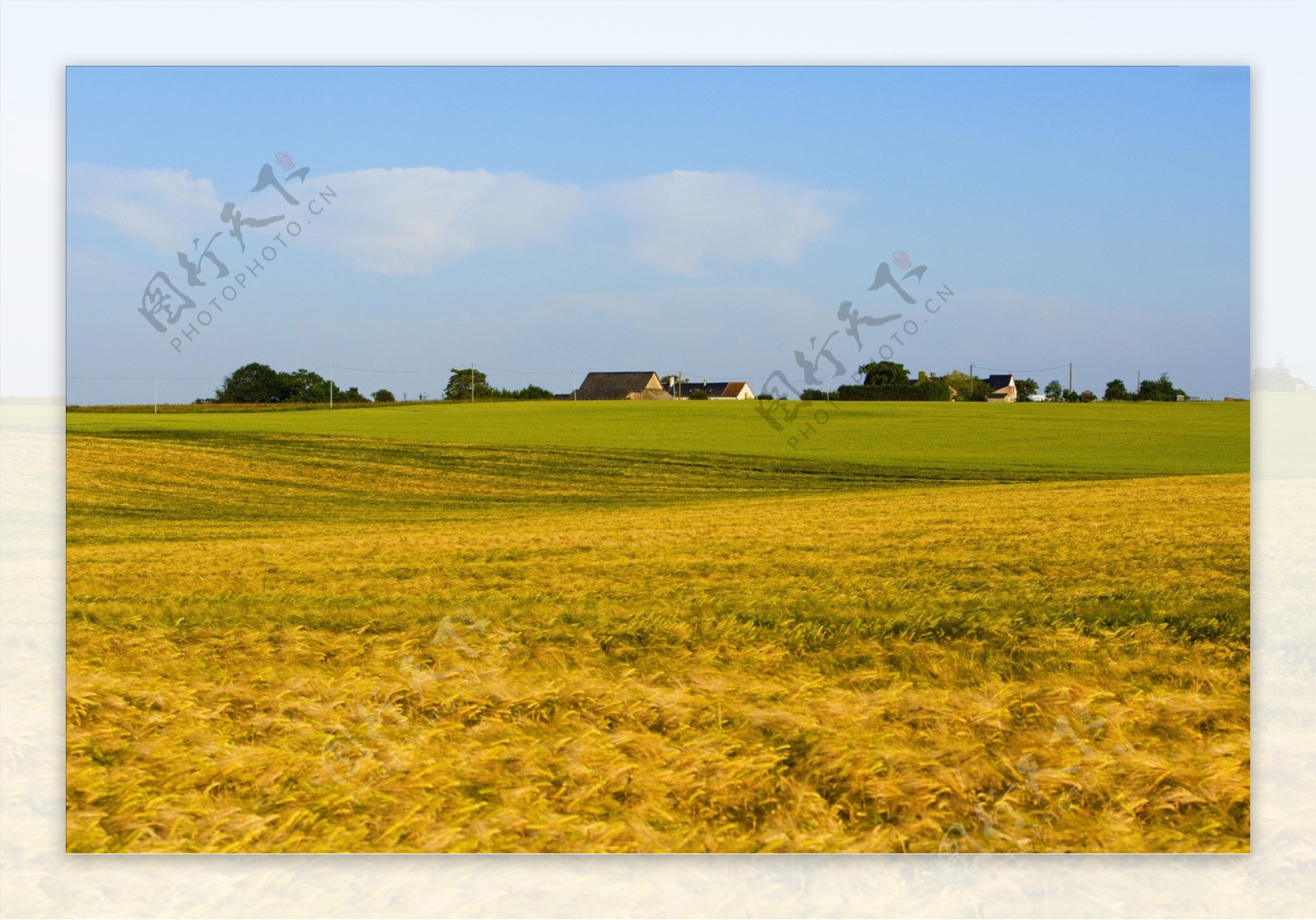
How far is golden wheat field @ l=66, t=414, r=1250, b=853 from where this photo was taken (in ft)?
14.9

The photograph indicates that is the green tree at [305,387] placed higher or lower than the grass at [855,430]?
higher

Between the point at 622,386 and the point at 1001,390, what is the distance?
8.33 meters

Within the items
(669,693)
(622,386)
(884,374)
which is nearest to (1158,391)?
(884,374)

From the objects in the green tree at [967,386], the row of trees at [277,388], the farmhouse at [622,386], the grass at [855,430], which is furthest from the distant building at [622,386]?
the green tree at [967,386]

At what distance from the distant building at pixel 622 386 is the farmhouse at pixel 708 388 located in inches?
6.6

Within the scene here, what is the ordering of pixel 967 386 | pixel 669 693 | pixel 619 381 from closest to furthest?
1. pixel 669 693
2. pixel 619 381
3. pixel 967 386

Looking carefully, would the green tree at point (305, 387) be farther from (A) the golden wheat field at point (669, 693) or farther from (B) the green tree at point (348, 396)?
(A) the golden wheat field at point (669, 693)

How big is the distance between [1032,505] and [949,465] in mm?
9857

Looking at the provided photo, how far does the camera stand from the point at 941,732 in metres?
5.10

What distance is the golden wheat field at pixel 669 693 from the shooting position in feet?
14.9

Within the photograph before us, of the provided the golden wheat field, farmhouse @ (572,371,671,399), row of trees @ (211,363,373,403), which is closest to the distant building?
farmhouse @ (572,371,671,399)

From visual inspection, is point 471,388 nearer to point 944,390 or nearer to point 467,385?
point 467,385

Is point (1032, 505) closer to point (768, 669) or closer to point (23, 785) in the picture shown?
point (768, 669)

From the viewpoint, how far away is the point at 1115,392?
21406 mm
